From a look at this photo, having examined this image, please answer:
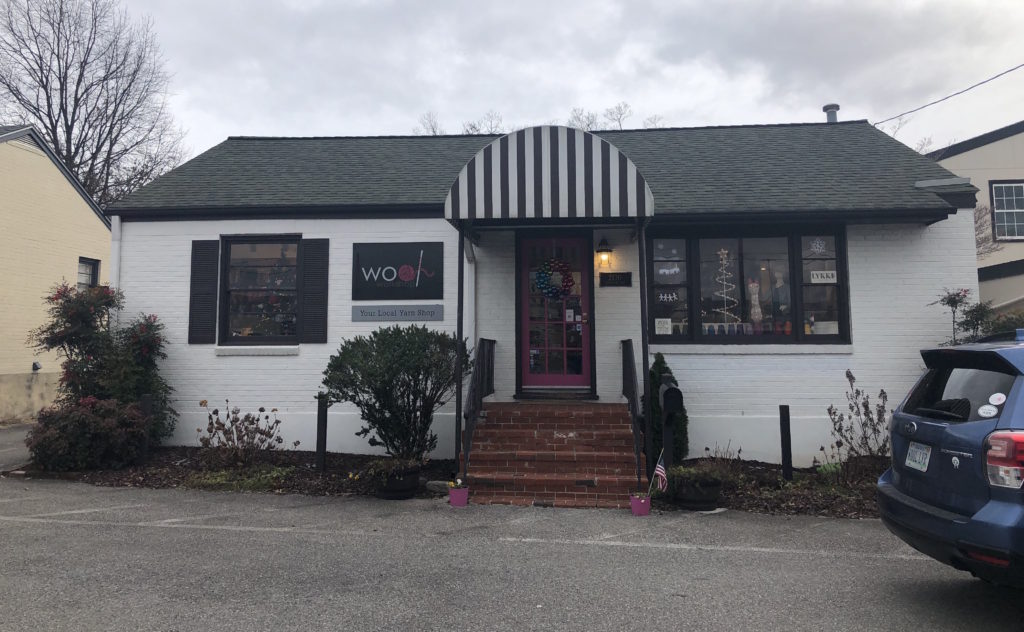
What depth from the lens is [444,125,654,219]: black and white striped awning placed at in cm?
708

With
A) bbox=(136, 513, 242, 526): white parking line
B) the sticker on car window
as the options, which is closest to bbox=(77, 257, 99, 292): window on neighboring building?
bbox=(136, 513, 242, 526): white parking line

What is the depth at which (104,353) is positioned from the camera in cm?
868

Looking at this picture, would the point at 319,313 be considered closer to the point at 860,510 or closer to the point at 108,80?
the point at 860,510

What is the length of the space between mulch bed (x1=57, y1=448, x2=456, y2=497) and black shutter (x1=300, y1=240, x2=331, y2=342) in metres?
1.81

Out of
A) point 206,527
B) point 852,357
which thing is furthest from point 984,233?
point 206,527

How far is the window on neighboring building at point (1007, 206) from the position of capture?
16734 mm

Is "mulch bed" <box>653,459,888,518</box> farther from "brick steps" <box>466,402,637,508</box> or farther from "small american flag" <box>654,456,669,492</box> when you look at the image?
"brick steps" <box>466,402,637,508</box>

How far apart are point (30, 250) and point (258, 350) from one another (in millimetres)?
8864

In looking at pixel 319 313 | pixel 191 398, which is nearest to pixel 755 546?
pixel 319 313

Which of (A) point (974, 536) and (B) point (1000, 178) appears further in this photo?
(B) point (1000, 178)

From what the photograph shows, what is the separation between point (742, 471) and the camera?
25.3 ft

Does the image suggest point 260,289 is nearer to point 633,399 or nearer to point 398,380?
point 398,380

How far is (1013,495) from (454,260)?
23.5ft

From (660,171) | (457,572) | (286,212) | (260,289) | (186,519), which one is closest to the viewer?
(457,572)
